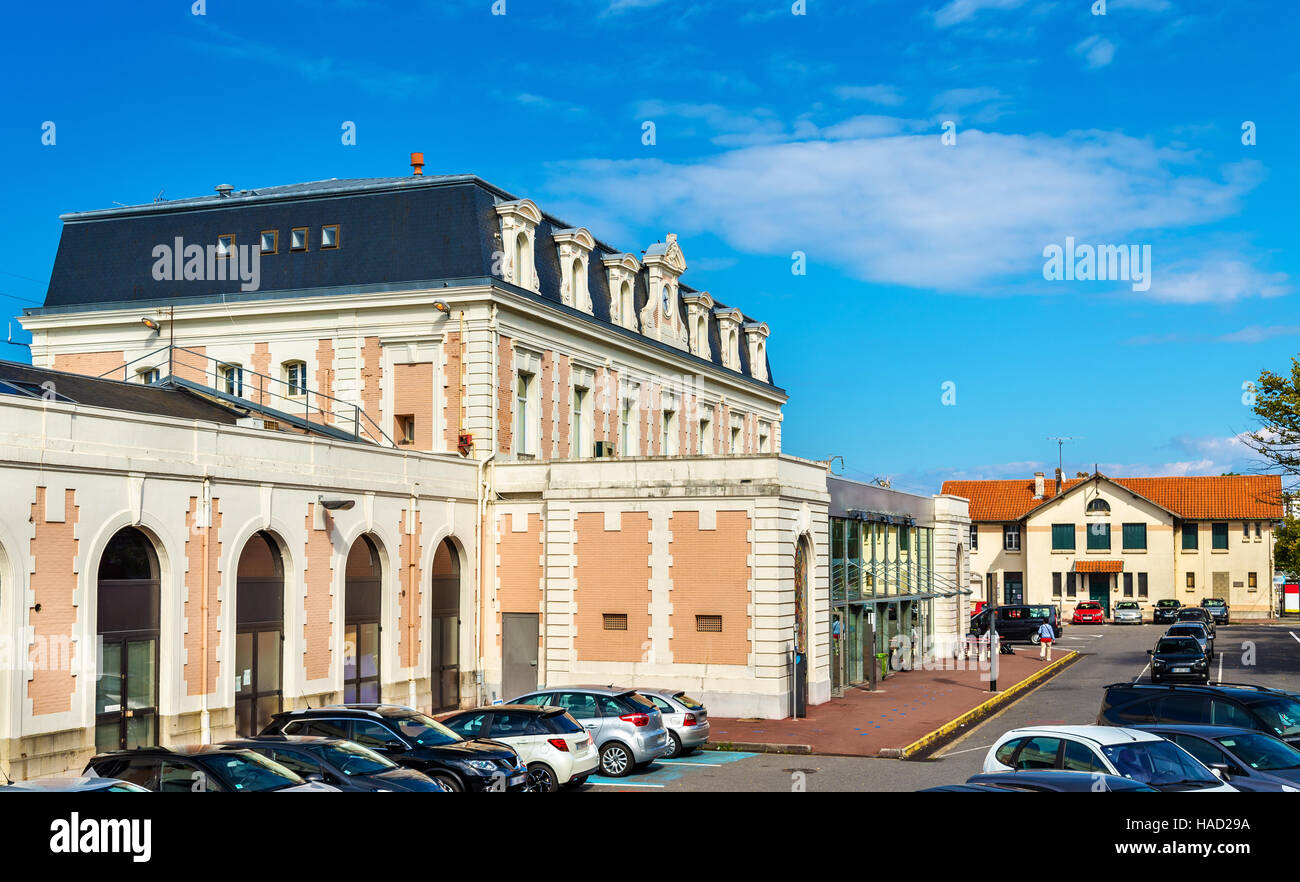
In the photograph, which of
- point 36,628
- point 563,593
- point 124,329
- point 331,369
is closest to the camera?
point 36,628

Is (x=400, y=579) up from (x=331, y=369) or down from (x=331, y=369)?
down

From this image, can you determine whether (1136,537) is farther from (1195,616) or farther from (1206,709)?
(1206,709)

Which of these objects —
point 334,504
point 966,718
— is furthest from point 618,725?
point 966,718

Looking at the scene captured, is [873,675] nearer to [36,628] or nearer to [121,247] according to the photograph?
[36,628]

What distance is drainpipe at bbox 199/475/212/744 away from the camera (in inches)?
→ 971

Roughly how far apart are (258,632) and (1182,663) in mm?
27617

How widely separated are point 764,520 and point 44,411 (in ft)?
56.8

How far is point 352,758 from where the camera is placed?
17.0 metres

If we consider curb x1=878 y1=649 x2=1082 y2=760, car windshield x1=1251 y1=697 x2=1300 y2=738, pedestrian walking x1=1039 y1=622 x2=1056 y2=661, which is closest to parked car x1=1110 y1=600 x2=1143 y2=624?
pedestrian walking x1=1039 y1=622 x2=1056 y2=661

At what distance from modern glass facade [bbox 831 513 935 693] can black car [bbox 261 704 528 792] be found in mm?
18867

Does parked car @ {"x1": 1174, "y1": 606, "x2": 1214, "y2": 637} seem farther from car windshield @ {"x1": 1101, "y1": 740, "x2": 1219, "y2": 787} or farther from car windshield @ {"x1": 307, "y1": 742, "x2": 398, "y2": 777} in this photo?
car windshield @ {"x1": 307, "y1": 742, "x2": 398, "y2": 777}

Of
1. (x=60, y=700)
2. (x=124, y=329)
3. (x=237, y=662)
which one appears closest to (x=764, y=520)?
(x=237, y=662)

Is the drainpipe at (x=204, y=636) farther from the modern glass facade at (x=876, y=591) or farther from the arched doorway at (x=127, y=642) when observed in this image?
the modern glass facade at (x=876, y=591)
